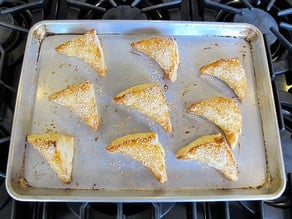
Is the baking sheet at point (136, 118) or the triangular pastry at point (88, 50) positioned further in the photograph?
the triangular pastry at point (88, 50)

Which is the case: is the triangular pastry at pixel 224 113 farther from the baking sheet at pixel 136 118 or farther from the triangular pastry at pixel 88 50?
the triangular pastry at pixel 88 50

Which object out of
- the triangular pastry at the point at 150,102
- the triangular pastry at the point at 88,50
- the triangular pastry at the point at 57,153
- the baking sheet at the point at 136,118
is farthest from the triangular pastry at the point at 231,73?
the triangular pastry at the point at 57,153

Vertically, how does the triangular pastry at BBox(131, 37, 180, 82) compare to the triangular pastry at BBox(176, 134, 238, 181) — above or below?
above

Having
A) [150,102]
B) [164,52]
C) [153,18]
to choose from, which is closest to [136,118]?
[150,102]

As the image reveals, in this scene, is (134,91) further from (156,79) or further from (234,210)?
(234,210)

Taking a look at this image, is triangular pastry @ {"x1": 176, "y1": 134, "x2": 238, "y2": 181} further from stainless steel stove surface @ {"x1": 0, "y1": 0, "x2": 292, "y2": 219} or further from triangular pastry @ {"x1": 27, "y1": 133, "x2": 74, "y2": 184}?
triangular pastry @ {"x1": 27, "y1": 133, "x2": 74, "y2": 184}

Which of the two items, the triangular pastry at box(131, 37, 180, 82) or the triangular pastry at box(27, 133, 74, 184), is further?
the triangular pastry at box(131, 37, 180, 82)

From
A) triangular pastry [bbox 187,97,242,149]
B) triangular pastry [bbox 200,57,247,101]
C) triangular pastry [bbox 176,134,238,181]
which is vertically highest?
triangular pastry [bbox 200,57,247,101]

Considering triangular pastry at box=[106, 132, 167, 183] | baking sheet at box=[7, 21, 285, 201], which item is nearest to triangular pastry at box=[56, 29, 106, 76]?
baking sheet at box=[7, 21, 285, 201]
